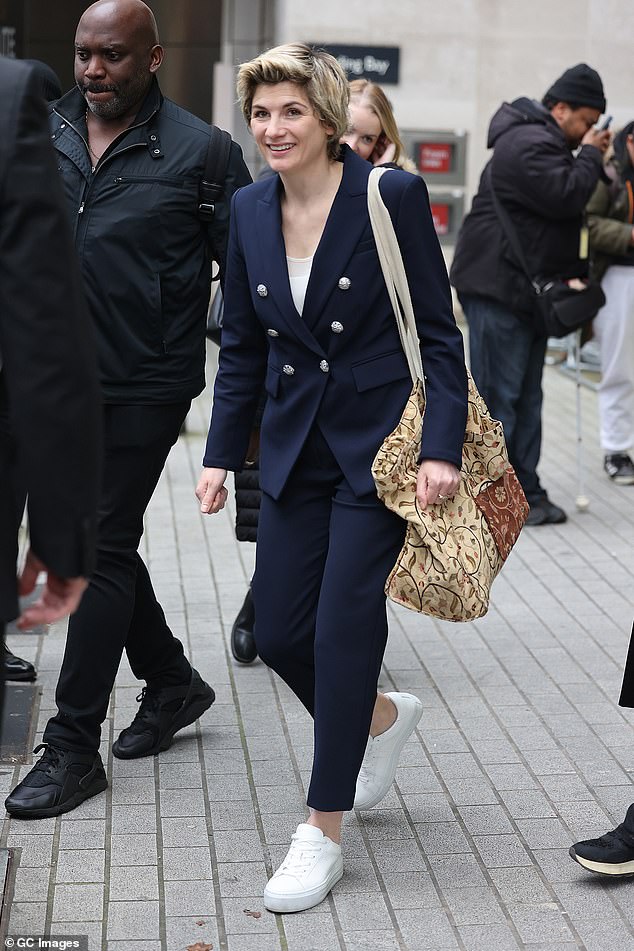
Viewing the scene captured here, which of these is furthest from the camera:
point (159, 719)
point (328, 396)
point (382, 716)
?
point (159, 719)

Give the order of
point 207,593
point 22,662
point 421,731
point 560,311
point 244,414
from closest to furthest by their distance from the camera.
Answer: point 244,414, point 421,731, point 22,662, point 207,593, point 560,311

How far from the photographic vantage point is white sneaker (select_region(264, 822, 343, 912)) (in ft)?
11.9

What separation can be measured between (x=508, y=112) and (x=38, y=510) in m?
5.70

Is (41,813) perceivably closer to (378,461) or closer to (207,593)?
(378,461)

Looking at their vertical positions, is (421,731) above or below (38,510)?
below

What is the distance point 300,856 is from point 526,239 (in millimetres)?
4662

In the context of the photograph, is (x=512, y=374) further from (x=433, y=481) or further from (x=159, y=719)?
(x=433, y=481)

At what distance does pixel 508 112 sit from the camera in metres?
7.70

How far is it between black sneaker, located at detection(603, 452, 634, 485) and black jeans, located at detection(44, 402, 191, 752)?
16.5 feet

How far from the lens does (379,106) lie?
552 centimetres

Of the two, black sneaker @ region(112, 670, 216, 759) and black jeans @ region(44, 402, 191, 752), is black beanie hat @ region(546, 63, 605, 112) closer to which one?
black jeans @ region(44, 402, 191, 752)

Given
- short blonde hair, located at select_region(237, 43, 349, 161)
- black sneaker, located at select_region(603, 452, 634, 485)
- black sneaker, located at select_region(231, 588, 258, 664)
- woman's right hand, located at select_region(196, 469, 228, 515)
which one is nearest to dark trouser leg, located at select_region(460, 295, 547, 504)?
black sneaker, located at select_region(603, 452, 634, 485)

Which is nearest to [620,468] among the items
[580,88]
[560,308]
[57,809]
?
[560,308]

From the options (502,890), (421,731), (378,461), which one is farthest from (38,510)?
(421,731)
